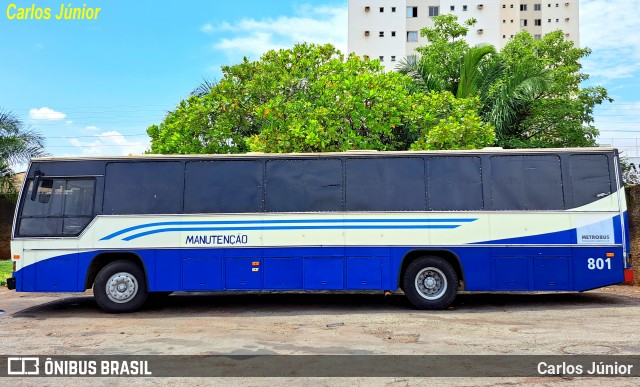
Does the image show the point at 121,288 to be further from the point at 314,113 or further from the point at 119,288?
the point at 314,113

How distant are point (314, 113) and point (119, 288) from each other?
23.6ft

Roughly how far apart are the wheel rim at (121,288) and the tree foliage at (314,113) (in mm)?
5612

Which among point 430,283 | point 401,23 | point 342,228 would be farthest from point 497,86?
point 401,23

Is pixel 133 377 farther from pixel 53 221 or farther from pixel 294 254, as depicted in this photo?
pixel 53 221

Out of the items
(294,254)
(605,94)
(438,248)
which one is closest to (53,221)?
(294,254)

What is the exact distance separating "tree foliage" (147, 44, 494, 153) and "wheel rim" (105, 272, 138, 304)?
5.61m

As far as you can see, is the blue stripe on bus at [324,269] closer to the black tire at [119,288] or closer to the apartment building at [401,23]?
the black tire at [119,288]

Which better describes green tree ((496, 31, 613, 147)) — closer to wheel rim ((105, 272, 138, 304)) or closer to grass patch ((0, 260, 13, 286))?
wheel rim ((105, 272, 138, 304))

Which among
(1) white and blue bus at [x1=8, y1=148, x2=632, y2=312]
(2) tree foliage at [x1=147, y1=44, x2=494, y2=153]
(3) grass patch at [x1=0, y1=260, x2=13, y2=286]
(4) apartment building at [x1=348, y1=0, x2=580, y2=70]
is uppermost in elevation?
(4) apartment building at [x1=348, y1=0, x2=580, y2=70]

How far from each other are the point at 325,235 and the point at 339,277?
855mm

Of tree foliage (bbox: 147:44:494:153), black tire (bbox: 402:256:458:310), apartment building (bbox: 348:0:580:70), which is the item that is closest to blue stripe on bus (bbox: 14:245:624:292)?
black tire (bbox: 402:256:458:310)

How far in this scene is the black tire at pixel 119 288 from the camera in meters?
10.2

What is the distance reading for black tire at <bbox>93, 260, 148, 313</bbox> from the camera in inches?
402

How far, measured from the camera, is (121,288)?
1025cm
